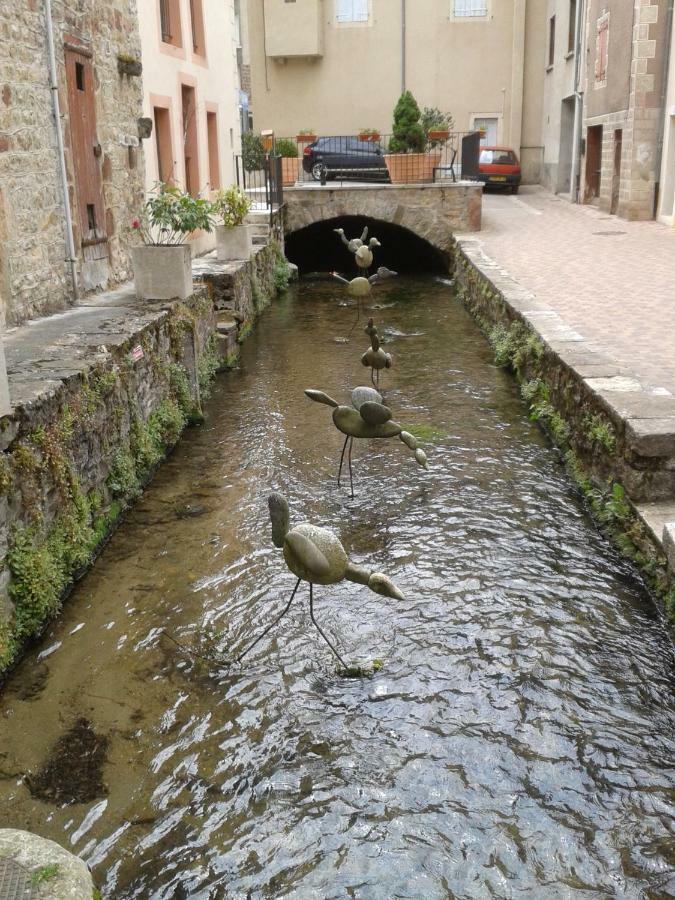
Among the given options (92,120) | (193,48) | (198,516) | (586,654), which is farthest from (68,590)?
(193,48)

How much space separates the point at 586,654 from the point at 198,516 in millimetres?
2682

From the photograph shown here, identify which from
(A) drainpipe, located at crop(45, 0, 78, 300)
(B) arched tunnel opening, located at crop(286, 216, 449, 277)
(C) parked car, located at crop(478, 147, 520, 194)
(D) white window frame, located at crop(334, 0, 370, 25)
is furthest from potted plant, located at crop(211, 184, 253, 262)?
(D) white window frame, located at crop(334, 0, 370, 25)

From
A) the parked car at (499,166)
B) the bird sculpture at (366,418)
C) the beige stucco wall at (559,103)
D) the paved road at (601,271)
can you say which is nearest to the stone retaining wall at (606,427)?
the paved road at (601,271)

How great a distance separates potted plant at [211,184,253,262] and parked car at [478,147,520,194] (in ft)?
48.2

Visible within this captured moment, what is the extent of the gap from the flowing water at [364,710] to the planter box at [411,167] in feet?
41.6

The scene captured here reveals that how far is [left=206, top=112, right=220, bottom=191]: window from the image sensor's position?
1472 centimetres

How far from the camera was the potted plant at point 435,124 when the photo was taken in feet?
62.2

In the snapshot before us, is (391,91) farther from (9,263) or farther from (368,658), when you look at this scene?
(368,658)

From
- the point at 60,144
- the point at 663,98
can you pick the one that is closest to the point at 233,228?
the point at 60,144

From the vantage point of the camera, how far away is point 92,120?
8.57 metres

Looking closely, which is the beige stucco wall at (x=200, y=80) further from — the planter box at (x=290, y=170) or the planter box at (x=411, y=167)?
the planter box at (x=411, y=167)

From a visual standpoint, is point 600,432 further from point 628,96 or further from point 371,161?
point 371,161

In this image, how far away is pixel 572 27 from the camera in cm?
2236

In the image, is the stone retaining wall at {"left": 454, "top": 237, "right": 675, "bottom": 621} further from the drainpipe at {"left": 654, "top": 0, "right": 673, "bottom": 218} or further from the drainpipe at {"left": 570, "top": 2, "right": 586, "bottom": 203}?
the drainpipe at {"left": 570, "top": 2, "right": 586, "bottom": 203}
